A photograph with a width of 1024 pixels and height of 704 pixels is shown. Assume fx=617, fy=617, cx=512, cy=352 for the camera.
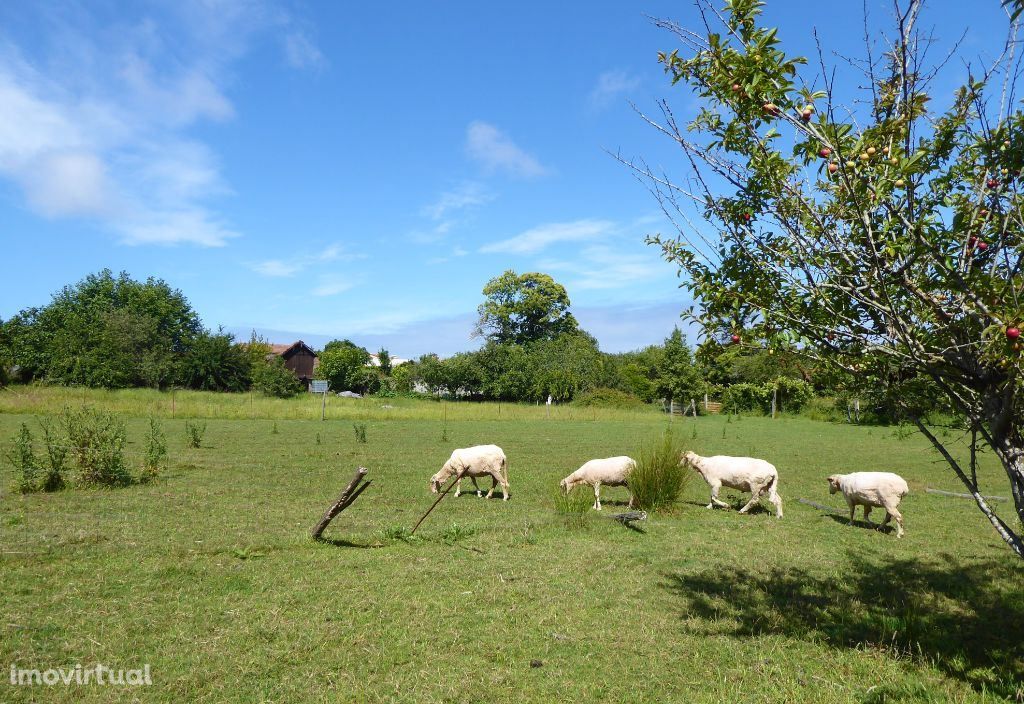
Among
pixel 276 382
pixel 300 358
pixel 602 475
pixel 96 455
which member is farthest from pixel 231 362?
pixel 602 475

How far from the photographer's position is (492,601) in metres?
6.47

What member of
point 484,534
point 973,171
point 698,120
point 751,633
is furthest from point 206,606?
point 973,171

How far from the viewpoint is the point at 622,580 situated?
23.9 ft

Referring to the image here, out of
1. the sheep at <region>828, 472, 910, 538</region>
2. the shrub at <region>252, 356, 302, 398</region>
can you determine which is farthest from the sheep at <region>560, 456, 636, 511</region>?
the shrub at <region>252, 356, 302, 398</region>

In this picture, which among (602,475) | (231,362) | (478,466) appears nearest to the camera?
(602,475)

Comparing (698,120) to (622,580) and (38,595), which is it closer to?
(622,580)

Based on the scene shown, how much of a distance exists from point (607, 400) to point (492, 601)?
42905mm

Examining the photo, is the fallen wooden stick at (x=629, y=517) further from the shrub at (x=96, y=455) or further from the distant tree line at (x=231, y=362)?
the distant tree line at (x=231, y=362)

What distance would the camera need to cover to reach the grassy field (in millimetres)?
4805

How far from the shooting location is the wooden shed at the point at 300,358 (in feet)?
246

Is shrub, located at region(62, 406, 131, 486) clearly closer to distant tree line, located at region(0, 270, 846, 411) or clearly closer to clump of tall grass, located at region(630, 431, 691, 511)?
clump of tall grass, located at region(630, 431, 691, 511)

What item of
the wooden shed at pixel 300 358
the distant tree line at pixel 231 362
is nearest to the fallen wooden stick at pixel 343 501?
the distant tree line at pixel 231 362

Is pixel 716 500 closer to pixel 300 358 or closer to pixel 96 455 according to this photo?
pixel 96 455

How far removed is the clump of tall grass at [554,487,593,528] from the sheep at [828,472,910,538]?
14.5 ft
